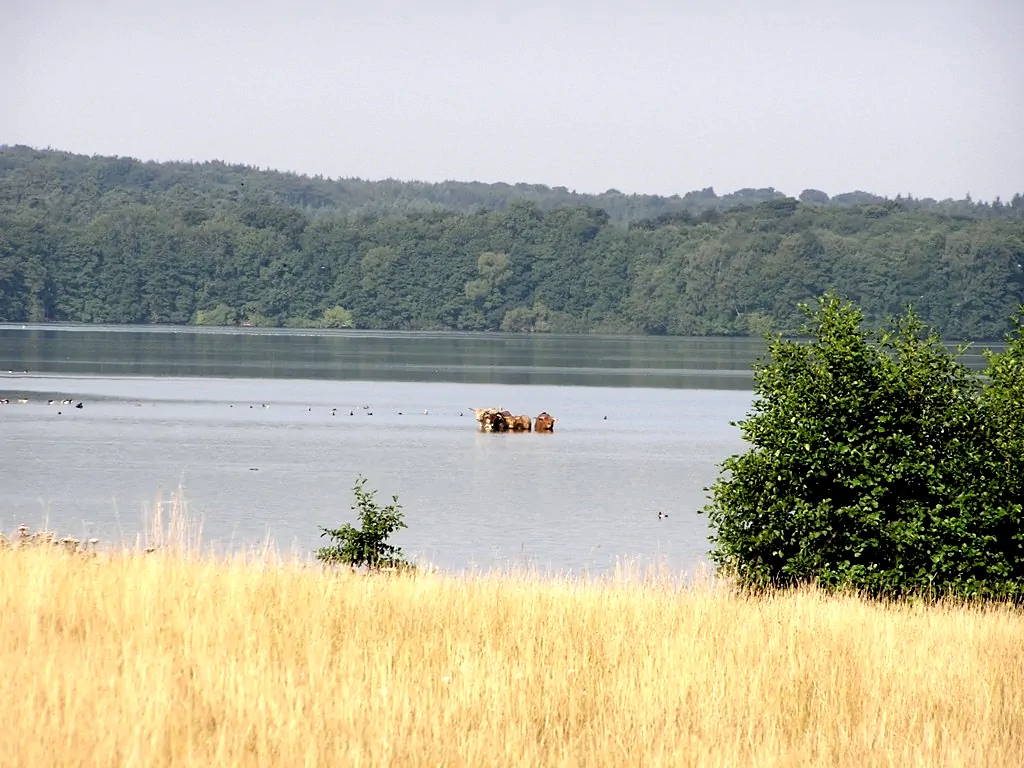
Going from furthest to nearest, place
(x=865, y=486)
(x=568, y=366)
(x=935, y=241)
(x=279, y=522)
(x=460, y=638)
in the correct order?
(x=935, y=241) < (x=568, y=366) < (x=279, y=522) < (x=865, y=486) < (x=460, y=638)

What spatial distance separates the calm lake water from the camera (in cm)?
2986

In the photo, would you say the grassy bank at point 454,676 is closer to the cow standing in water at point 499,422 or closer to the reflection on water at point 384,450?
the reflection on water at point 384,450

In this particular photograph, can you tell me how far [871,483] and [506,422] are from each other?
42.5 metres

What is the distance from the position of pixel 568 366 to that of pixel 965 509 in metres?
100

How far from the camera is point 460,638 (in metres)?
10.5

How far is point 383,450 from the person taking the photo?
49.7 metres

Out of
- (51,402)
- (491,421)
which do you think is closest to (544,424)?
(491,421)

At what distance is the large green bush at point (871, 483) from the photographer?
53.5 feet

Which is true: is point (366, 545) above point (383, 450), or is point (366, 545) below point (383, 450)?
above

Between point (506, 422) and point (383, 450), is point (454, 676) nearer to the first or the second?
point (383, 450)

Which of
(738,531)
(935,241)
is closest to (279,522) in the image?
(738,531)

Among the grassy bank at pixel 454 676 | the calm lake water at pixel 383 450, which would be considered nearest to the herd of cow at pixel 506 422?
the calm lake water at pixel 383 450

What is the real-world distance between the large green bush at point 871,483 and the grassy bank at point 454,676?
339 centimetres

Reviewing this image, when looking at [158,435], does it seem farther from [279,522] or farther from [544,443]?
[279,522]
